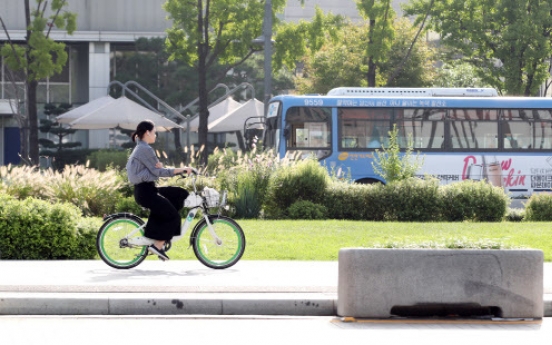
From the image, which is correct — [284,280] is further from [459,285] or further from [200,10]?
[200,10]

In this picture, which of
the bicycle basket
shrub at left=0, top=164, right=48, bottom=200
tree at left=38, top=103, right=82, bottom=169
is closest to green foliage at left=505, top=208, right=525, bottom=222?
shrub at left=0, top=164, right=48, bottom=200

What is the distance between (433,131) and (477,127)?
1309 mm

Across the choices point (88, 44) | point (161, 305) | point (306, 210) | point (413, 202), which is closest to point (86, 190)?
point (306, 210)

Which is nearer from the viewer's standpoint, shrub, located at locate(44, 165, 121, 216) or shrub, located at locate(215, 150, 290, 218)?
shrub, located at locate(44, 165, 121, 216)

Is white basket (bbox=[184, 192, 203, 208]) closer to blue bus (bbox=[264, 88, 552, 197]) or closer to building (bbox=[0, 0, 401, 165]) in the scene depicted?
blue bus (bbox=[264, 88, 552, 197])

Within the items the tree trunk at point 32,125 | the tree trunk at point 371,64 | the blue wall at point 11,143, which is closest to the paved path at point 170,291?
the tree trunk at point 32,125

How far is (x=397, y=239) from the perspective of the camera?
35.6ft

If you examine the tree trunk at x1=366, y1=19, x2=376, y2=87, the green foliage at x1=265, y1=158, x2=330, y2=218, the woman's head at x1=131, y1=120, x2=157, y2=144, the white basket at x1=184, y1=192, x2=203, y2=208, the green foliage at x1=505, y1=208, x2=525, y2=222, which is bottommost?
the green foliage at x1=505, y1=208, x2=525, y2=222

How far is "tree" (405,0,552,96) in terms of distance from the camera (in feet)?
140

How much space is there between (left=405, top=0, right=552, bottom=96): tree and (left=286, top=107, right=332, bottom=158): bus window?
12.5 m

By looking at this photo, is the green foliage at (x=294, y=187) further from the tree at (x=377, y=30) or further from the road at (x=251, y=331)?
the tree at (x=377, y=30)

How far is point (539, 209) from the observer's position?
2425 cm

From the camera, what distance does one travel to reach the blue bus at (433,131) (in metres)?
32.1

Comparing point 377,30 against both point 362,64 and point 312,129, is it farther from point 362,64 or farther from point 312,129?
point 312,129
